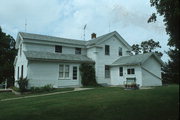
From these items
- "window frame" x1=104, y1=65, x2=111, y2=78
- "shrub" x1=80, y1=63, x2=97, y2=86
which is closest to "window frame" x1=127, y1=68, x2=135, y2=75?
"window frame" x1=104, y1=65, x2=111, y2=78

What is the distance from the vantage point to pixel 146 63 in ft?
76.1

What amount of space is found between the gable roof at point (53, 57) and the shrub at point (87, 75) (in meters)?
0.85

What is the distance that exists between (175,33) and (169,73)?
79.9ft

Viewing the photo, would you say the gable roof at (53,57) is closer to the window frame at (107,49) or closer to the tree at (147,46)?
the window frame at (107,49)

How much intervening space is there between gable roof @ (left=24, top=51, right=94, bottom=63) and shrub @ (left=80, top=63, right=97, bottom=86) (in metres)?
0.85

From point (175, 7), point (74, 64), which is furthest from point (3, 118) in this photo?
point (74, 64)

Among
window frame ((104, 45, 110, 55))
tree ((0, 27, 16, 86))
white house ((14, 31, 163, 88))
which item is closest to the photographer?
white house ((14, 31, 163, 88))

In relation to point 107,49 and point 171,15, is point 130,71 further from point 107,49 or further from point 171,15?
point 171,15

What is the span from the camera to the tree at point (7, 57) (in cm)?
3553

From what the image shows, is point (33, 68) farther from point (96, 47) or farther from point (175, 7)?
point (175, 7)

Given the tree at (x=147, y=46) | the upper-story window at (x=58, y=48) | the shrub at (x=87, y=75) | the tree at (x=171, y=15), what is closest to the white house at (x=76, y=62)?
the upper-story window at (x=58, y=48)

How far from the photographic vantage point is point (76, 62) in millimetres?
23766

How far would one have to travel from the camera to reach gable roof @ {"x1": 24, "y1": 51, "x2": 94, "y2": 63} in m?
20.8

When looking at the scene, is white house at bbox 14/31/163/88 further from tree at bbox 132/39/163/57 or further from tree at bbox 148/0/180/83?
tree at bbox 132/39/163/57
